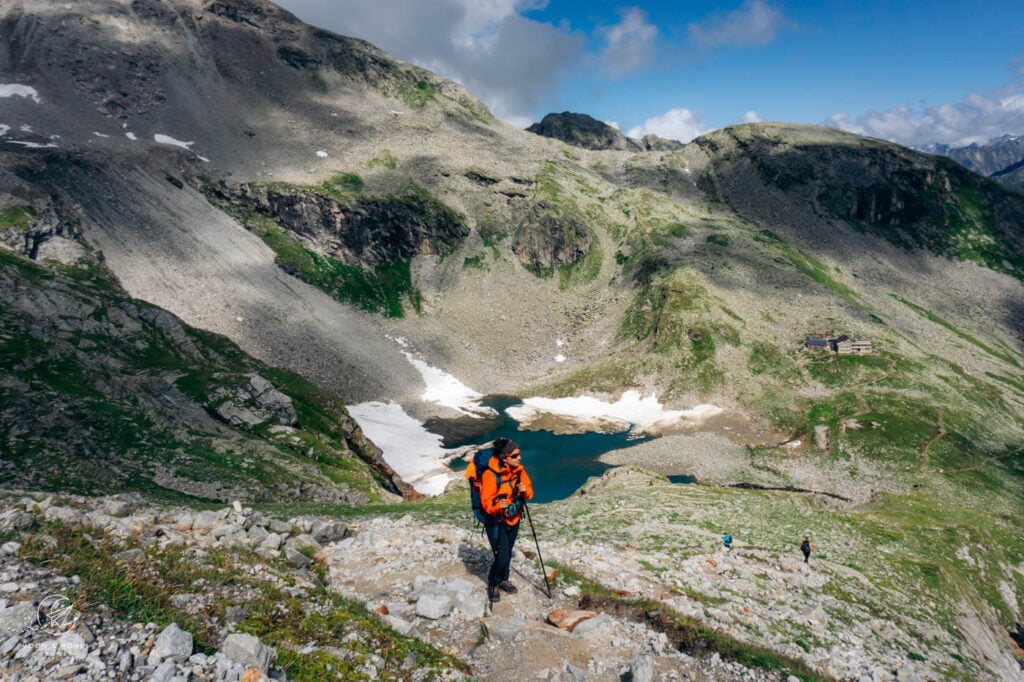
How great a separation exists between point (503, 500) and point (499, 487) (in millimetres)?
336

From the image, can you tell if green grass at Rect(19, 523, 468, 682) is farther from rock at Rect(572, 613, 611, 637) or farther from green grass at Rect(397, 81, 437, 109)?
green grass at Rect(397, 81, 437, 109)

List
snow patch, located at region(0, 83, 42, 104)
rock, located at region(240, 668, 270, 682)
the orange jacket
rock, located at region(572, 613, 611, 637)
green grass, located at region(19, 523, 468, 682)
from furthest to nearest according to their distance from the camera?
snow patch, located at region(0, 83, 42, 104) < the orange jacket < rock, located at region(572, 613, 611, 637) < green grass, located at region(19, 523, 468, 682) < rock, located at region(240, 668, 270, 682)

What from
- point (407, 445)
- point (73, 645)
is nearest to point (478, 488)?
point (73, 645)

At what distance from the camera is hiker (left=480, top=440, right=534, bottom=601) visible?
40.1ft

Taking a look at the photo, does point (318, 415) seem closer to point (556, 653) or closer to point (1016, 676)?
point (556, 653)

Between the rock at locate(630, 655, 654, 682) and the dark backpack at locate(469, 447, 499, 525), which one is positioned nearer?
the rock at locate(630, 655, 654, 682)

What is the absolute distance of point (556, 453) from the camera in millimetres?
79375

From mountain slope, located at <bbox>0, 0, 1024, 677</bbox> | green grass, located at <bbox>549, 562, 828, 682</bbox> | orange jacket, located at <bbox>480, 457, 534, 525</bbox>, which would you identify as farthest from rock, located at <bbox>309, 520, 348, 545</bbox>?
mountain slope, located at <bbox>0, 0, 1024, 677</bbox>

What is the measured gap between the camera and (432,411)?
9075 centimetres

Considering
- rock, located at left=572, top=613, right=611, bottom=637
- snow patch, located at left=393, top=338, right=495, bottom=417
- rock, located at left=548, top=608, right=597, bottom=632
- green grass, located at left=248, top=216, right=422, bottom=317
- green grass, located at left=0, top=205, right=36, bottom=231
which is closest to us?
rock, located at left=572, top=613, right=611, bottom=637

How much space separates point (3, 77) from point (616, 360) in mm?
160136

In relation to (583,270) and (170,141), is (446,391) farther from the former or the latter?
(170,141)

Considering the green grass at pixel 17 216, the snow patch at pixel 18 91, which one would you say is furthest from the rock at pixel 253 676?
the snow patch at pixel 18 91

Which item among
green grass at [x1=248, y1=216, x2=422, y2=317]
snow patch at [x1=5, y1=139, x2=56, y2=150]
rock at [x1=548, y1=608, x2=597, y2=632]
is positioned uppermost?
snow patch at [x1=5, y1=139, x2=56, y2=150]
